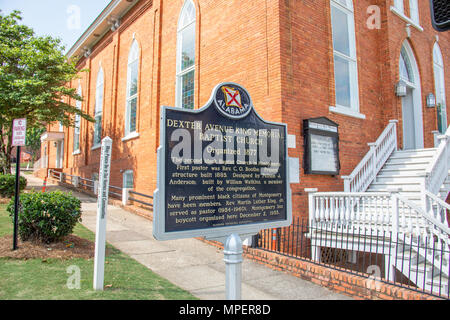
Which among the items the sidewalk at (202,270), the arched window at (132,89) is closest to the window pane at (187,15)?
the arched window at (132,89)

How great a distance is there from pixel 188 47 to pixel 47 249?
922 cm

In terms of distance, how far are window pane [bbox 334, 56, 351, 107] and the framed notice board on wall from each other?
1607 mm

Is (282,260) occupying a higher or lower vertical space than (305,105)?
lower

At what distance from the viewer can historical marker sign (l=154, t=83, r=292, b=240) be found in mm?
2986

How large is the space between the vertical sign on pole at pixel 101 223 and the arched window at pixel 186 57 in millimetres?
7732

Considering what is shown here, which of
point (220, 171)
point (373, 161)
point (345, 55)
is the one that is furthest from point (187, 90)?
point (220, 171)

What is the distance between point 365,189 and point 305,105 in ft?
10.8

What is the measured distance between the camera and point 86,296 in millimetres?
4508

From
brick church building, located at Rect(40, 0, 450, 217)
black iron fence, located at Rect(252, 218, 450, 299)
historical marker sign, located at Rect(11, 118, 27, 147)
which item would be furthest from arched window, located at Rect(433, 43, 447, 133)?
historical marker sign, located at Rect(11, 118, 27, 147)

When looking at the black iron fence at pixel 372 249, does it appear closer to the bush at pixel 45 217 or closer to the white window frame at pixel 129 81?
the bush at pixel 45 217

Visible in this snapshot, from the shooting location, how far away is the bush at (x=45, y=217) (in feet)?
22.0

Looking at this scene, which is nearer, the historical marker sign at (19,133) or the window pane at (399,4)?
the historical marker sign at (19,133)
